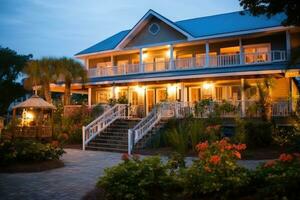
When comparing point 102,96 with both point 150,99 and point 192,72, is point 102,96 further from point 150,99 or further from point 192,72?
point 192,72

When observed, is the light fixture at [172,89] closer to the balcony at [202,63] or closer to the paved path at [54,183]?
the balcony at [202,63]

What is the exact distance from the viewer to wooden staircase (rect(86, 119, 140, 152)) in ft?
63.8

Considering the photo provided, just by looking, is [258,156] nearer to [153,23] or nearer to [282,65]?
[282,65]

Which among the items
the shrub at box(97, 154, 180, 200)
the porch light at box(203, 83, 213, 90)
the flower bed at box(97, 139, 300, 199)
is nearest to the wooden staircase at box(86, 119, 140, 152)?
the porch light at box(203, 83, 213, 90)

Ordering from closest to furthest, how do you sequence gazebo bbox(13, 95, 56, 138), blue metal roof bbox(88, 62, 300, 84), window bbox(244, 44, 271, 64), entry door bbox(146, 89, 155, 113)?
1. gazebo bbox(13, 95, 56, 138)
2. blue metal roof bbox(88, 62, 300, 84)
3. window bbox(244, 44, 271, 64)
4. entry door bbox(146, 89, 155, 113)

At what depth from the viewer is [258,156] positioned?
15.0 meters

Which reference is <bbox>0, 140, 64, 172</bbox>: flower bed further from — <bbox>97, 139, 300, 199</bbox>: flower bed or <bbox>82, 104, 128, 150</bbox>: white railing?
<bbox>82, 104, 128, 150</bbox>: white railing

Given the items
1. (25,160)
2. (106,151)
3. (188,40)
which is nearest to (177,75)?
(188,40)

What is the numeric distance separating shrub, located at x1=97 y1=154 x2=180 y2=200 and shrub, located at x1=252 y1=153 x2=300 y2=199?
1.60 metres

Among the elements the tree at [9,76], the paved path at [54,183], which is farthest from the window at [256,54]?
the tree at [9,76]

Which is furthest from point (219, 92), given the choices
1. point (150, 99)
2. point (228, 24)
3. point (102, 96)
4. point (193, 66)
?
point (102, 96)

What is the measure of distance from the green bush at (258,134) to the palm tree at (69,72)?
14.7 meters

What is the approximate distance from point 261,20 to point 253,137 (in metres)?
11.1

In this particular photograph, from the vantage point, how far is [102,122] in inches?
864
